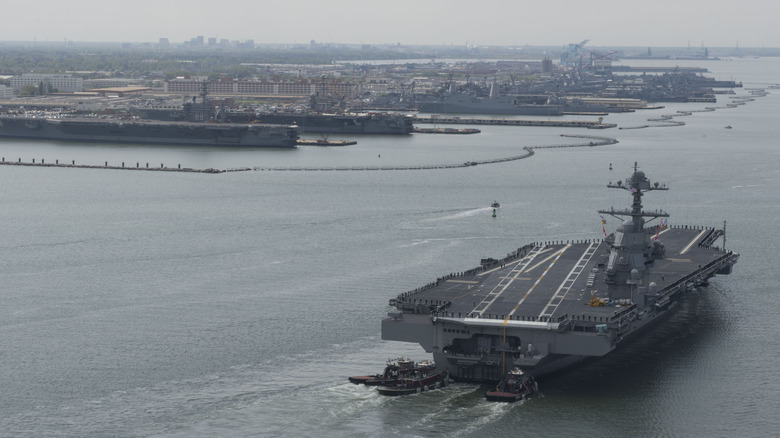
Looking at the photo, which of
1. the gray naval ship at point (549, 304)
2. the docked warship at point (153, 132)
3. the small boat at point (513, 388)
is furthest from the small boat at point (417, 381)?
the docked warship at point (153, 132)

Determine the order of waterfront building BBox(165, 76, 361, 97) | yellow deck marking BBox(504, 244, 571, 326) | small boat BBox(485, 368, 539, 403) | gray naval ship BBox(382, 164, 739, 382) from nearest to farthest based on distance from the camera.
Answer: small boat BBox(485, 368, 539, 403), gray naval ship BBox(382, 164, 739, 382), yellow deck marking BBox(504, 244, 571, 326), waterfront building BBox(165, 76, 361, 97)

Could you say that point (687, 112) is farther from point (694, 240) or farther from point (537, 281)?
point (537, 281)

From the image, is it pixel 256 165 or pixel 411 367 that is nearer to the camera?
pixel 411 367

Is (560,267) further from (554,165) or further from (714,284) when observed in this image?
(554,165)

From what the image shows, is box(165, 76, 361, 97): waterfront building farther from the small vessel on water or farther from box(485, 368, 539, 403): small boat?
box(485, 368, 539, 403): small boat

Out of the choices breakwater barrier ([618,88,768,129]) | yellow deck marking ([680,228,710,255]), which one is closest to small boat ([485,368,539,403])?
yellow deck marking ([680,228,710,255])

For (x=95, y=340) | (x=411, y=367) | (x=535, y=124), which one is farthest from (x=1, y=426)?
(x=535, y=124)

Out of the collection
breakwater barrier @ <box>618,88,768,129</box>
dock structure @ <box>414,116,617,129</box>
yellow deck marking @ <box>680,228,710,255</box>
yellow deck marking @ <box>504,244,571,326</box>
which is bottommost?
dock structure @ <box>414,116,617,129</box>
